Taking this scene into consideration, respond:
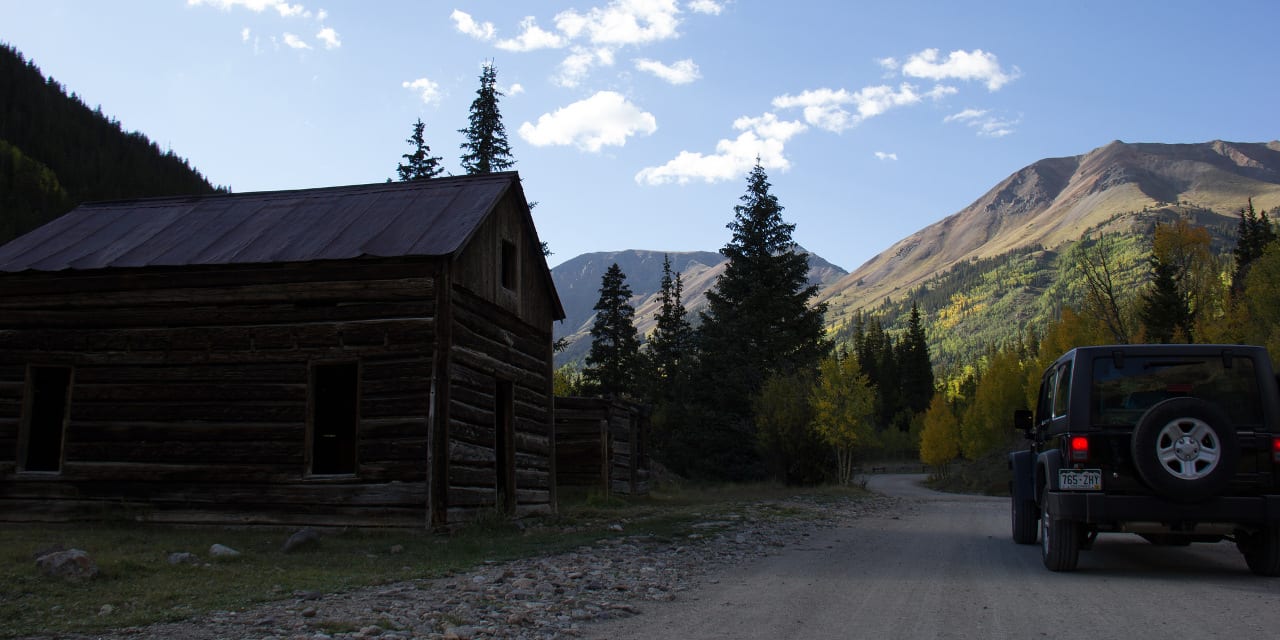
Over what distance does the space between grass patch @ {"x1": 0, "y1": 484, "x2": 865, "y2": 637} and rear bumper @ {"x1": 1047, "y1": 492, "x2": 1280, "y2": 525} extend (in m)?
6.46

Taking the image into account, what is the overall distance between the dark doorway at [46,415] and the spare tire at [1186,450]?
17059 millimetres

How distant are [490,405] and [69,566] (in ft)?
27.0

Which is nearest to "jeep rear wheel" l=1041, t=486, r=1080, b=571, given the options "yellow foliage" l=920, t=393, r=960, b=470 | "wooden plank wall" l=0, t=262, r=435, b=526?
"wooden plank wall" l=0, t=262, r=435, b=526

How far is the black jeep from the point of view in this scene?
880 centimetres

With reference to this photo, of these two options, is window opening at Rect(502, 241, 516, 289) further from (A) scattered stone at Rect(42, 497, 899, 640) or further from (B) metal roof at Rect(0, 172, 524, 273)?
(A) scattered stone at Rect(42, 497, 899, 640)

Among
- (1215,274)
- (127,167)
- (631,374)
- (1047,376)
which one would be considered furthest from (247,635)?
(127,167)

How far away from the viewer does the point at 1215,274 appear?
5725 cm

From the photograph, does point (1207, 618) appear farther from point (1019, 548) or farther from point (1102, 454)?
point (1019, 548)

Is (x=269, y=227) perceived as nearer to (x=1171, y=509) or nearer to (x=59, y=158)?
(x=1171, y=509)

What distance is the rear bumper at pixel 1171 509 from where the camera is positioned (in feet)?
28.9

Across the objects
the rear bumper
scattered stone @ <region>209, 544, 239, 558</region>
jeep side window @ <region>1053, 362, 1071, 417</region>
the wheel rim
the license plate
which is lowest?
scattered stone @ <region>209, 544, 239, 558</region>

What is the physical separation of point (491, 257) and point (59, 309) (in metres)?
7.90

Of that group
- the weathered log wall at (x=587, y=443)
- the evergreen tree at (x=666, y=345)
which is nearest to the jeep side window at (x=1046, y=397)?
the weathered log wall at (x=587, y=443)

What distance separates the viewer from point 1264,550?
9273 mm
